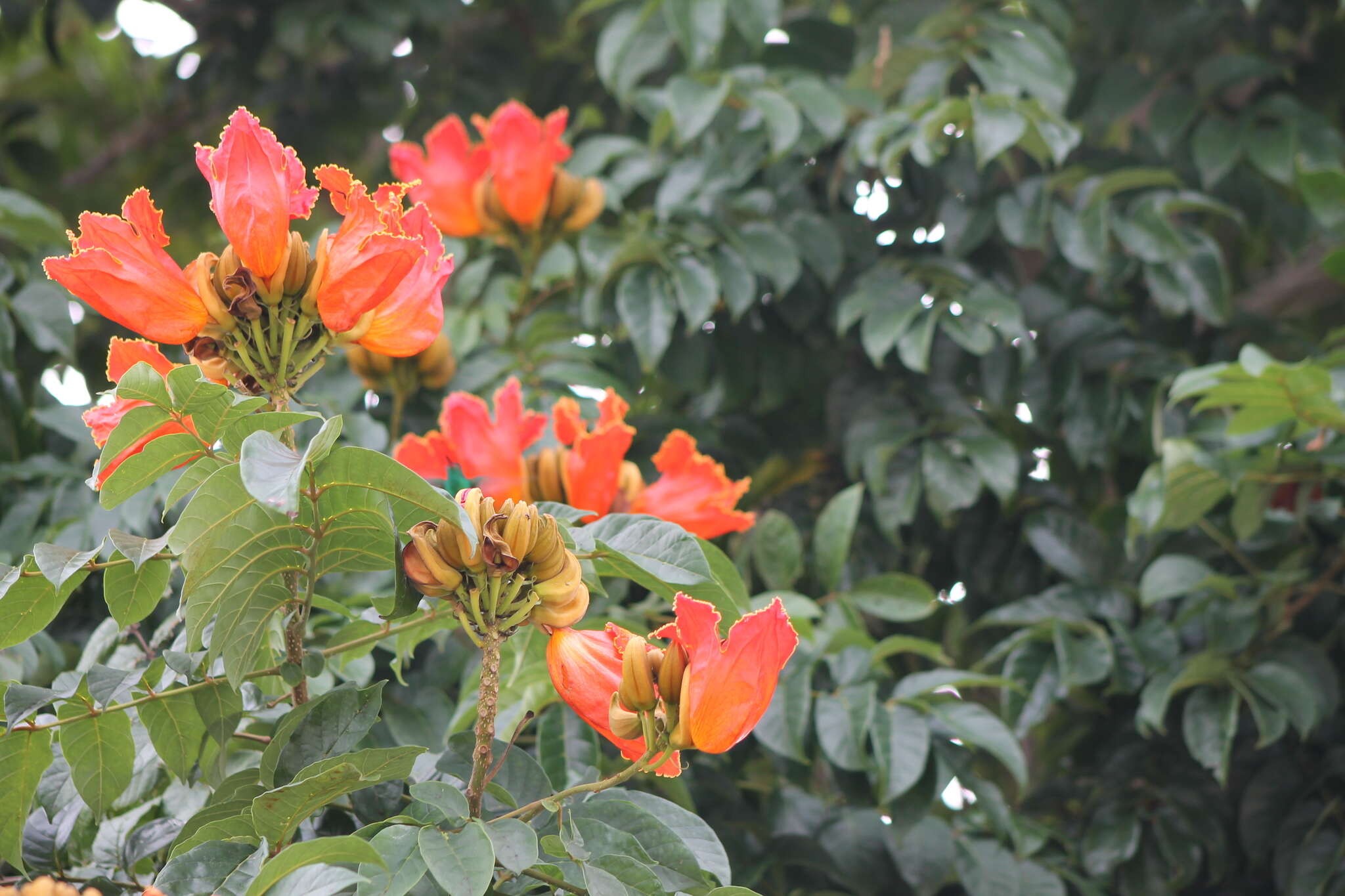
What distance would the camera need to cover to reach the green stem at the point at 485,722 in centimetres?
84

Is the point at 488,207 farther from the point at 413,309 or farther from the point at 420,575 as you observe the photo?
the point at 420,575

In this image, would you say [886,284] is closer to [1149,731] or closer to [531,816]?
[1149,731]

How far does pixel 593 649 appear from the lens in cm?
93

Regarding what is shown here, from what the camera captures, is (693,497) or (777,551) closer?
(693,497)

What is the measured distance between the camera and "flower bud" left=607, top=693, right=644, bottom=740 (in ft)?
2.91

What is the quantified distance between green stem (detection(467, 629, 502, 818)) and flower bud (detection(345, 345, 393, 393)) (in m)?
1.03

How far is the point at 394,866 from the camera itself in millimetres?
776

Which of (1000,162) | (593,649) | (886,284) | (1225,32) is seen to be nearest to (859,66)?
(1000,162)

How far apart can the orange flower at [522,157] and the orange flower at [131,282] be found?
4.09 ft

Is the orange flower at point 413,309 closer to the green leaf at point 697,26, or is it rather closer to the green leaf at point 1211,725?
the green leaf at point 697,26

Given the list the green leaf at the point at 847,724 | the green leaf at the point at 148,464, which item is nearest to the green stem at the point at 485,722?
the green leaf at the point at 148,464

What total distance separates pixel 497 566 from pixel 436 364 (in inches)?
44.2

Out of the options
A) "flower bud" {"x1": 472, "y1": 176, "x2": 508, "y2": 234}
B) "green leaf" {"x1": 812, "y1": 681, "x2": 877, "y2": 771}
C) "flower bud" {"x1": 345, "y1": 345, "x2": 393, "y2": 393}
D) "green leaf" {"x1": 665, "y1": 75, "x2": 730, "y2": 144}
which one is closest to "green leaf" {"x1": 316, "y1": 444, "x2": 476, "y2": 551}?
"green leaf" {"x1": 812, "y1": 681, "x2": 877, "y2": 771}

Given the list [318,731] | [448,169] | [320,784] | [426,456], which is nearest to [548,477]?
[426,456]
